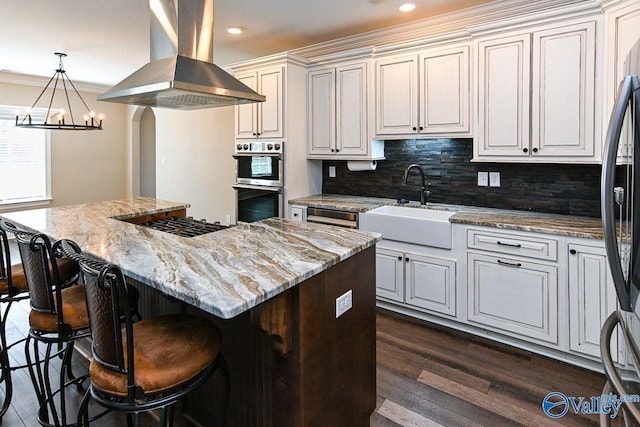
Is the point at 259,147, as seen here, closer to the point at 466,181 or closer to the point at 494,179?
the point at 466,181

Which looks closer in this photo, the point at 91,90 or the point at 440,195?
the point at 440,195

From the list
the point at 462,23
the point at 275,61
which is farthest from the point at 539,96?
the point at 275,61

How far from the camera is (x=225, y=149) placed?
17.0 feet

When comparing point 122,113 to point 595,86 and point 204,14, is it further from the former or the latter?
point 595,86

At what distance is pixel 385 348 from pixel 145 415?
5.27 ft

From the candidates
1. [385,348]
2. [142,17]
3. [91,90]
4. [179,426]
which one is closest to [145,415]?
[179,426]

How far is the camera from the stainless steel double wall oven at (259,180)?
3.93 metres

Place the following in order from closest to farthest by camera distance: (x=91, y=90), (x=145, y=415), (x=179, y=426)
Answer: (x=179, y=426) < (x=145, y=415) < (x=91, y=90)

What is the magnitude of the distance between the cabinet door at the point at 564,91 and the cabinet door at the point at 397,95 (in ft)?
3.13

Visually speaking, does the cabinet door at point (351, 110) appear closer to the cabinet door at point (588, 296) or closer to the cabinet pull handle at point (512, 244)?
the cabinet pull handle at point (512, 244)

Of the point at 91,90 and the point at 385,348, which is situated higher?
the point at 91,90

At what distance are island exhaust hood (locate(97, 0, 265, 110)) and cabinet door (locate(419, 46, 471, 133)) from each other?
1.53m

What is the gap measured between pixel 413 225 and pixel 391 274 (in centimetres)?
50

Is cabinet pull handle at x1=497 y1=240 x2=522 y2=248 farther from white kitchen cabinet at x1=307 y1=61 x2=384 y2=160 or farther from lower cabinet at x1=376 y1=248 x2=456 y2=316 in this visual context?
white kitchen cabinet at x1=307 y1=61 x2=384 y2=160
